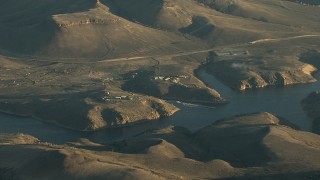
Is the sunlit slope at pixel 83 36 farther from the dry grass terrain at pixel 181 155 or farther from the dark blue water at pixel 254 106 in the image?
the dry grass terrain at pixel 181 155

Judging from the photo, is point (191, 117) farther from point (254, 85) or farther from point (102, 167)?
point (102, 167)

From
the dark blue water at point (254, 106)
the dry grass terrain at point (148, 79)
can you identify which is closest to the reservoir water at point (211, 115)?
the dark blue water at point (254, 106)

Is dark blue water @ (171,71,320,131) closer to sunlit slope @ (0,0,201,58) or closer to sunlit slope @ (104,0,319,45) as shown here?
sunlit slope @ (0,0,201,58)

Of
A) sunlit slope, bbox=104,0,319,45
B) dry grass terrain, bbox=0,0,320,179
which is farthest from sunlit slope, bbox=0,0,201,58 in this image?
sunlit slope, bbox=104,0,319,45

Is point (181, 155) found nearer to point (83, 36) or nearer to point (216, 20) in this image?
point (83, 36)

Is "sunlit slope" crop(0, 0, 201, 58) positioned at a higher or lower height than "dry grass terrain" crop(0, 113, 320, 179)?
lower

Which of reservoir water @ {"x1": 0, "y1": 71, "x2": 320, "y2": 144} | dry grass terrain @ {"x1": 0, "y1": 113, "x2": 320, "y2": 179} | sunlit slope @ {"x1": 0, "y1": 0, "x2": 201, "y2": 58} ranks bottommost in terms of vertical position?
sunlit slope @ {"x1": 0, "y1": 0, "x2": 201, "y2": 58}

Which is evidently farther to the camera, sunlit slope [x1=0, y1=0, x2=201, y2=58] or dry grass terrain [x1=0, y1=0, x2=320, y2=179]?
sunlit slope [x1=0, y1=0, x2=201, y2=58]

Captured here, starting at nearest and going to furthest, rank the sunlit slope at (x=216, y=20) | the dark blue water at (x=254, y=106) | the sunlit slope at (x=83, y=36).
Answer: the dark blue water at (x=254, y=106) < the sunlit slope at (x=83, y=36) < the sunlit slope at (x=216, y=20)

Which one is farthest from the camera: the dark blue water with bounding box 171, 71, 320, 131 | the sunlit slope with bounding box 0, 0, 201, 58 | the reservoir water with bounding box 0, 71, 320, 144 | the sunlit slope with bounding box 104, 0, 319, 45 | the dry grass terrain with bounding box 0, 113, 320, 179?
the sunlit slope with bounding box 104, 0, 319, 45

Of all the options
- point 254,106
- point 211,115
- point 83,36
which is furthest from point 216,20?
point 211,115
